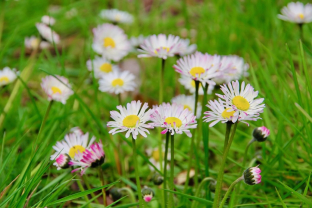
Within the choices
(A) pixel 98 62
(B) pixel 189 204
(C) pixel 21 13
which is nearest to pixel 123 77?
(A) pixel 98 62

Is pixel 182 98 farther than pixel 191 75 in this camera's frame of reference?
Yes

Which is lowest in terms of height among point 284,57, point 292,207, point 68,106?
point 292,207

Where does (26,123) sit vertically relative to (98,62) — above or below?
below

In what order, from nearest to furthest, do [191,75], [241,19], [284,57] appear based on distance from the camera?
[191,75] → [284,57] → [241,19]

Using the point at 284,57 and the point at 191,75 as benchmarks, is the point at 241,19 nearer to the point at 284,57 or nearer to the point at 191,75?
the point at 284,57

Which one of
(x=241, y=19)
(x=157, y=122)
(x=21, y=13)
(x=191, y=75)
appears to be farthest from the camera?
(x=21, y=13)

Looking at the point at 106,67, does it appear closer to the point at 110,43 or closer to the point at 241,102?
the point at 110,43

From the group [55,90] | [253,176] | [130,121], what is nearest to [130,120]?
[130,121]

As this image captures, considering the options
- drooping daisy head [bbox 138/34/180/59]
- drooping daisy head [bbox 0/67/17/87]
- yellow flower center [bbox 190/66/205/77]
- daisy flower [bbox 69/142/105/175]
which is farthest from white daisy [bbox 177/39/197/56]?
drooping daisy head [bbox 0/67/17/87]
